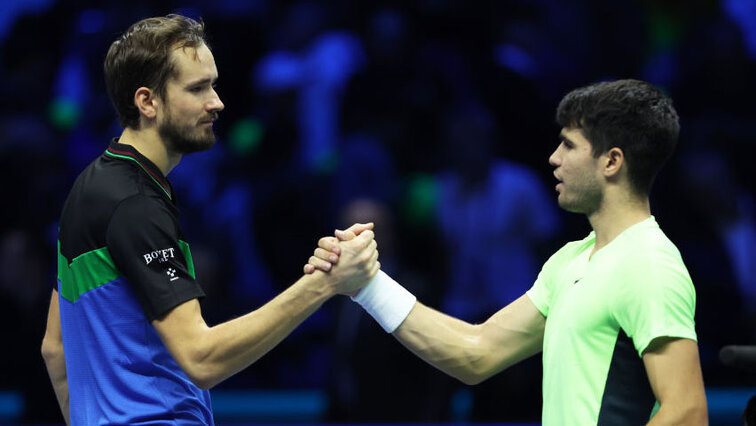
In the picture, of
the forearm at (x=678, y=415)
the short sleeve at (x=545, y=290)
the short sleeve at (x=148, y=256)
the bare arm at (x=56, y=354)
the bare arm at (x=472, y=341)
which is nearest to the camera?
the forearm at (x=678, y=415)

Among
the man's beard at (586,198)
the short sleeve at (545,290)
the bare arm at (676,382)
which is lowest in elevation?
the bare arm at (676,382)

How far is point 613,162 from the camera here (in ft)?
9.07

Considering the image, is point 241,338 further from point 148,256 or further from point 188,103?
point 188,103

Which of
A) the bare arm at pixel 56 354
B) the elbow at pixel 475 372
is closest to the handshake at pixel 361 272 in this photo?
the elbow at pixel 475 372

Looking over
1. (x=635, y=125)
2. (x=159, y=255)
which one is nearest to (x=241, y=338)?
(x=159, y=255)

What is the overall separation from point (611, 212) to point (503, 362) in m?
0.67

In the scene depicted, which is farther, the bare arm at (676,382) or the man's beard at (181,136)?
the man's beard at (181,136)

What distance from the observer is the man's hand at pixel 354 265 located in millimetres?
3006

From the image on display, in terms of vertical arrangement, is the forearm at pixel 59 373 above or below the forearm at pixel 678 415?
above

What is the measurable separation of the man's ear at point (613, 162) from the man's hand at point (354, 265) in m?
0.75

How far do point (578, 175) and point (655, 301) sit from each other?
0.48 metres

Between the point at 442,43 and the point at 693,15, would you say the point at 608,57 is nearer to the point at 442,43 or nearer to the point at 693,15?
the point at 693,15

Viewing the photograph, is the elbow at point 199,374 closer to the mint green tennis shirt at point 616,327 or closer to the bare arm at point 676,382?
the mint green tennis shirt at point 616,327

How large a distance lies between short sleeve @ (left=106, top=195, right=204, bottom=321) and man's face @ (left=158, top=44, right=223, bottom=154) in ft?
0.91
